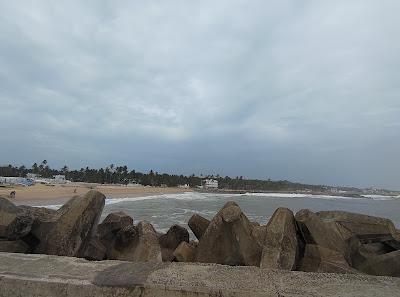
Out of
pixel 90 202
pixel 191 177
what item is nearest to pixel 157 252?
pixel 90 202

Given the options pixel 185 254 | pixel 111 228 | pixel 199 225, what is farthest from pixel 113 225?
pixel 185 254

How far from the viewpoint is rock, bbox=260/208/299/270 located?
15.3ft

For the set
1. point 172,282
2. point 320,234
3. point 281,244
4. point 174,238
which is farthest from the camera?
point 174,238

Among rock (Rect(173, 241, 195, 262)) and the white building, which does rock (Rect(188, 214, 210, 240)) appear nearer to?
rock (Rect(173, 241, 195, 262))

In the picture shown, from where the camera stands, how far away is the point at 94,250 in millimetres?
5719

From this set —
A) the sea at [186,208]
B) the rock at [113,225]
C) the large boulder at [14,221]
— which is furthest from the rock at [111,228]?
the sea at [186,208]

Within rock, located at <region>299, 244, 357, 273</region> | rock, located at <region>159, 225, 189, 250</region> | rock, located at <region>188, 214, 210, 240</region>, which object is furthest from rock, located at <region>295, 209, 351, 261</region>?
rock, located at <region>159, 225, 189, 250</region>

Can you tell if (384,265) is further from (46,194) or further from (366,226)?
(46,194)

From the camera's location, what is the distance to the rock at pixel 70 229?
470 cm

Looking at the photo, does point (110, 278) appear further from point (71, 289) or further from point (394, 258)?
point (394, 258)

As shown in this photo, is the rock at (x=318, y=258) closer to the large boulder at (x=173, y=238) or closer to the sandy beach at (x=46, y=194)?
the large boulder at (x=173, y=238)

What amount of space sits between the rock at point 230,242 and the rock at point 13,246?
231cm

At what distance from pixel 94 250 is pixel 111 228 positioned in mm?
1156

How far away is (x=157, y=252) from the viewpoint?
17.2 ft
